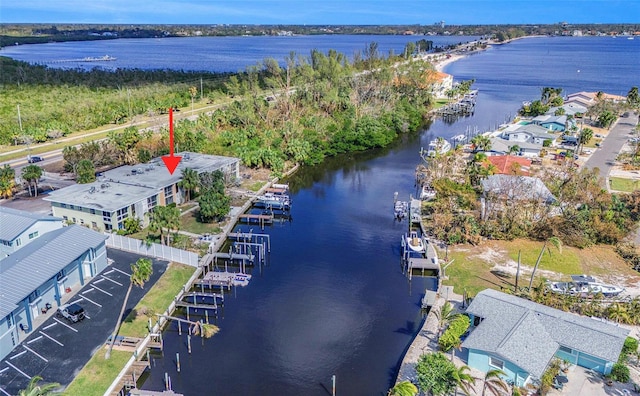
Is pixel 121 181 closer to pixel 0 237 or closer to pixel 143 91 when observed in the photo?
pixel 0 237

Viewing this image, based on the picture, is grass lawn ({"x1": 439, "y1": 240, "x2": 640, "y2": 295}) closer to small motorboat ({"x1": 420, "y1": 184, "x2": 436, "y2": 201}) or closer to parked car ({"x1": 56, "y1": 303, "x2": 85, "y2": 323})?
small motorboat ({"x1": 420, "y1": 184, "x2": 436, "y2": 201})

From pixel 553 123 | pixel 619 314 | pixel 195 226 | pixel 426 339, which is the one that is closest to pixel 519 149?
pixel 553 123

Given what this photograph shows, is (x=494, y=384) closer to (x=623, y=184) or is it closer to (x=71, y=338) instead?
(x=71, y=338)

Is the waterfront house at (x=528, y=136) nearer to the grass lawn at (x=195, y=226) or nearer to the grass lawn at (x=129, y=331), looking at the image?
the grass lawn at (x=195, y=226)

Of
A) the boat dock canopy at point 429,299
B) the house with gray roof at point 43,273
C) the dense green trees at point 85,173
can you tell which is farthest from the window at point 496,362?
the dense green trees at point 85,173

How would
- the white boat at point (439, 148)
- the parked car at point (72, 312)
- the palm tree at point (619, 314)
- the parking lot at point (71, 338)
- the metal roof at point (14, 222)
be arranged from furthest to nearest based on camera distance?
the white boat at point (439, 148) → the metal roof at point (14, 222) → the palm tree at point (619, 314) → the parked car at point (72, 312) → the parking lot at point (71, 338)

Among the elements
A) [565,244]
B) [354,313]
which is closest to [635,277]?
[565,244]
